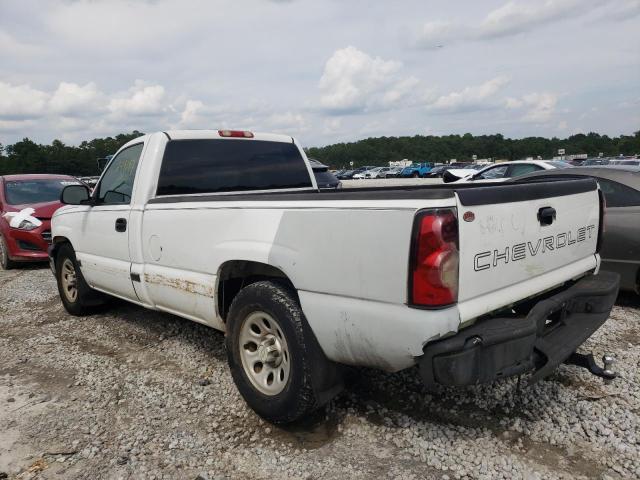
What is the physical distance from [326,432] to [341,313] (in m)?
0.91

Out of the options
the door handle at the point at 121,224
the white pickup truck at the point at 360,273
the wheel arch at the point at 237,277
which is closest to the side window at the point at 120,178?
the white pickup truck at the point at 360,273

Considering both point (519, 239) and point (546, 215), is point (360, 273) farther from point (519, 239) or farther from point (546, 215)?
point (546, 215)

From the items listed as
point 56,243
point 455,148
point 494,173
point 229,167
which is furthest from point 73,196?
point 455,148

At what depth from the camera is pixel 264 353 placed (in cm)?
298

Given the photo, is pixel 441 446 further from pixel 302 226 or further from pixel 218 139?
pixel 218 139

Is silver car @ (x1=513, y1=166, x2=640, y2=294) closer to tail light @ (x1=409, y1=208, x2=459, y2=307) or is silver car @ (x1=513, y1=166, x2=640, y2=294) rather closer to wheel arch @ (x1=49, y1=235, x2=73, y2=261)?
tail light @ (x1=409, y1=208, x2=459, y2=307)

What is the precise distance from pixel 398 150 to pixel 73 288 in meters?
118

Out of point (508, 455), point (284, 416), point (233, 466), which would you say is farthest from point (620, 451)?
point (233, 466)

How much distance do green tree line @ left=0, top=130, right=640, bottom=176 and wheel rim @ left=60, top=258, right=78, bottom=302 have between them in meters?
64.2

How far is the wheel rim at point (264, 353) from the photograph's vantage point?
2920mm

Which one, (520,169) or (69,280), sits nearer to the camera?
(69,280)

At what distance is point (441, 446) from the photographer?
273cm

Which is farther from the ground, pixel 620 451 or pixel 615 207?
pixel 615 207

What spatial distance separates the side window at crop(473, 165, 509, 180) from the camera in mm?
10915
